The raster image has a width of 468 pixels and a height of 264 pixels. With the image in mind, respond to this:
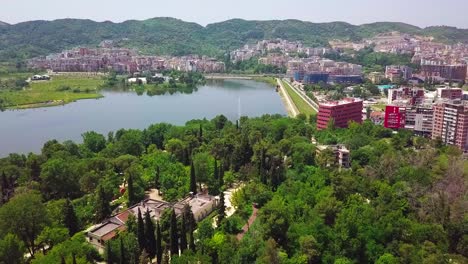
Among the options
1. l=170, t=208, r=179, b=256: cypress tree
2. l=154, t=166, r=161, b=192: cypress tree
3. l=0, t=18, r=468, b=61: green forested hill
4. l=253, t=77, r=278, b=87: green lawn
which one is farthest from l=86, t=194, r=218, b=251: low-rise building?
l=0, t=18, r=468, b=61: green forested hill

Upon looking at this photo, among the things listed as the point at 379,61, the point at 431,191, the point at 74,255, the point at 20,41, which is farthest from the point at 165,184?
the point at 20,41

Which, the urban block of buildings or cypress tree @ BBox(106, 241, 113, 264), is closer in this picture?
cypress tree @ BBox(106, 241, 113, 264)

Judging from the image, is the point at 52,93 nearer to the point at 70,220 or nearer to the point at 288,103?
the point at 288,103

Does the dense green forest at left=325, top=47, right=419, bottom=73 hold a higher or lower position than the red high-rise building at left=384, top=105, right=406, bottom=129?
higher

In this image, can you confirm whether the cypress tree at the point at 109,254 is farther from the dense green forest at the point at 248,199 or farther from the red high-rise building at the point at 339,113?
the red high-rise building at the point at 339,113

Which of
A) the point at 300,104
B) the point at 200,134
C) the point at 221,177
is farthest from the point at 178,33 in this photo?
the point at 221,177

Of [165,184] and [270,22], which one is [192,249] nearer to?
[165,184]

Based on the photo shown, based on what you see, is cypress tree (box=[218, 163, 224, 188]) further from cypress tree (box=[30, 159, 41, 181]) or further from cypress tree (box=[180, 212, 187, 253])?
cypress tree (box=[30, 159, 41, 181])
